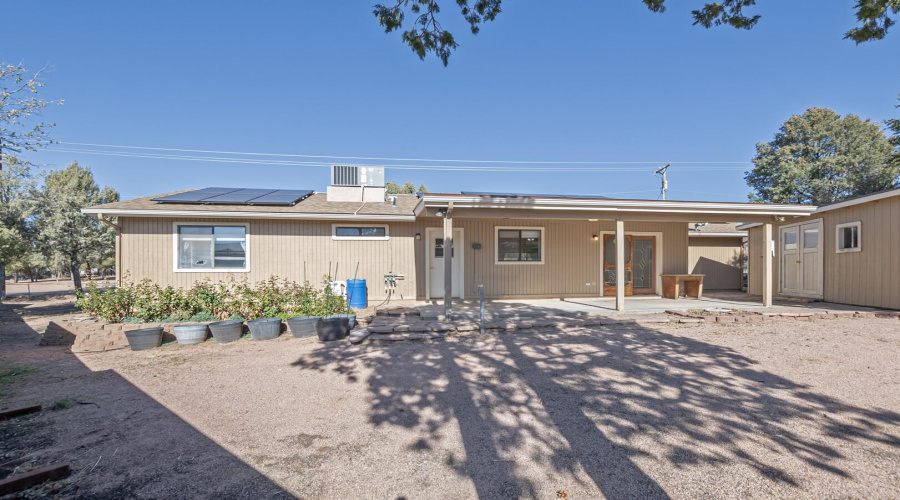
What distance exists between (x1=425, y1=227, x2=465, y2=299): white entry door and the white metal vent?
2.80 meters

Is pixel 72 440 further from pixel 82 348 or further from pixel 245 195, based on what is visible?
pixel 245 195

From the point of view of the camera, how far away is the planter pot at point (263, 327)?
6.67 m

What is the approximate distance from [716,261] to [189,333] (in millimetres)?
16900

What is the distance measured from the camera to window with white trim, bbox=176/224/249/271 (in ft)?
29.8

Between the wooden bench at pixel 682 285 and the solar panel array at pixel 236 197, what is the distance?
10.2m

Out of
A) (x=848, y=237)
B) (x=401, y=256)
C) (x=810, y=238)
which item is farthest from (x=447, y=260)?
(x=810, y=238)

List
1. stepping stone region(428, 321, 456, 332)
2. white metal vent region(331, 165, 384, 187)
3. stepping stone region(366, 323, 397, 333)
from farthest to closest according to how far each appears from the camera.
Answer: white metal vent region(331, 165, 384, 187) < stepping stone region(428, 321, 456, 332) < stepping stone region(366, 323, 397, 333)

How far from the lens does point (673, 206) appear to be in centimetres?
827

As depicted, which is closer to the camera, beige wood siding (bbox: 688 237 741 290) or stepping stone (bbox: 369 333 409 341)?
stepping stone (bbox: 369 333 409 341)

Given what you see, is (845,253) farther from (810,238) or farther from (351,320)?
(351,320)

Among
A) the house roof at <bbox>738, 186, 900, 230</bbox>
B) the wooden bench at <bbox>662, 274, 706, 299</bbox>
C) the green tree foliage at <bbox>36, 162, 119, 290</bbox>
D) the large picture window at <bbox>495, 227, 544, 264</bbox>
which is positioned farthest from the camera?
the green tree foliage at <bbox>36, 162, 119, 290</bbox>

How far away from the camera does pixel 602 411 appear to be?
3424mm

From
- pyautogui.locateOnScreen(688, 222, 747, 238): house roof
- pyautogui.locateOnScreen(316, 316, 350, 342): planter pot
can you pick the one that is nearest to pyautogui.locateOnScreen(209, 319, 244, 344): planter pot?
pyautogui.locateOnScreen(316, 316, 350, 342): planter pot

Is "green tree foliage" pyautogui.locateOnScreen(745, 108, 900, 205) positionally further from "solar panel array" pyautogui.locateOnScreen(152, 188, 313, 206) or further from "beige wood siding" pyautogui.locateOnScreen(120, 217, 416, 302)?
"solar panel array" pyautogui.locateOnScreen(152, 188, 313, 206)
